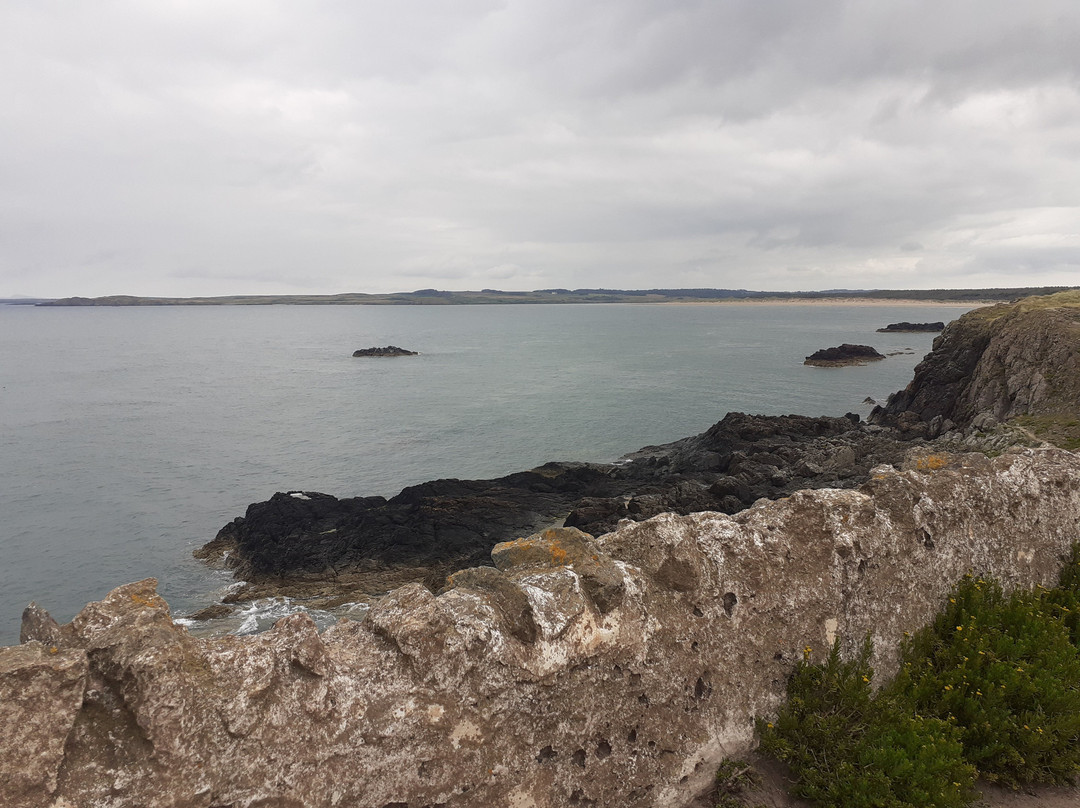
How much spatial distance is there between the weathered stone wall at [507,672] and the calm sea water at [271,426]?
57.9ft

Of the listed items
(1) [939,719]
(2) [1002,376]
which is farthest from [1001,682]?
(2) [1002,376]

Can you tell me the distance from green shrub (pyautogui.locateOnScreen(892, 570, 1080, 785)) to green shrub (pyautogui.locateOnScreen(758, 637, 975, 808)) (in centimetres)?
35

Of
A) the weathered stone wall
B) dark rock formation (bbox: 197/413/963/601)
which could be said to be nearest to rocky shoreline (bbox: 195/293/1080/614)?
dark rock formation (bbox: 197/413/963/601)

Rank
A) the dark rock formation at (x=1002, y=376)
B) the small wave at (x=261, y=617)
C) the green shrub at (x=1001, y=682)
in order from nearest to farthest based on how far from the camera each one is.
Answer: the green shrub at (x=1001, y=682)
the small wave at (x=261, y=617)
the dark rock formation at (x=1002, y=376)

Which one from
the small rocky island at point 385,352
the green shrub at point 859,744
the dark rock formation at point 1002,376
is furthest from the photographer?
the small rocky island at point 385,352

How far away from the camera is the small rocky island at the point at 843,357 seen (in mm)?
75213

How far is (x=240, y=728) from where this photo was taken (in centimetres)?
362

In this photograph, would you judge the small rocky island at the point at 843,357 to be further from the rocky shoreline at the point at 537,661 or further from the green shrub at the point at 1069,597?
the rocky shoreline at the point at 537,661

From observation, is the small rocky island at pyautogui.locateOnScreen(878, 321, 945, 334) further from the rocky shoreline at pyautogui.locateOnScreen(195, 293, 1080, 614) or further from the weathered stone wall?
the weathered stone wall

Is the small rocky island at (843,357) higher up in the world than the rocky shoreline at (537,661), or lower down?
lower down

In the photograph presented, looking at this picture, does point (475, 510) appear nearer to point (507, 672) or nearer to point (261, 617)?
point (261, 617)

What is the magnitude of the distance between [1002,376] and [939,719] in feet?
114

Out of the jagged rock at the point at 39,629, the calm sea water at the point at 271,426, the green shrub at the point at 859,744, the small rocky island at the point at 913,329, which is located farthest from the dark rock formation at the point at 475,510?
the small rocky island at the point at 913,329

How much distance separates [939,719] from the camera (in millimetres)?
4914
